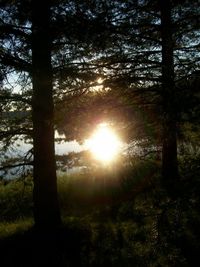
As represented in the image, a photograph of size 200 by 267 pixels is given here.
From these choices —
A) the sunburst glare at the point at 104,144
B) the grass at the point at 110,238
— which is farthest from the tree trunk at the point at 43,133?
the sunburst glare at the point at 104,144

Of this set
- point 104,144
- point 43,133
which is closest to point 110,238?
point 43,133

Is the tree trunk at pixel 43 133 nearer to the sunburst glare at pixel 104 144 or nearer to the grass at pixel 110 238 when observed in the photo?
the grass at pixel 110 238

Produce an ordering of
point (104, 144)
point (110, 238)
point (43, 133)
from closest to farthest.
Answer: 1. point (110, 238)
2. point (43, 133)
3. point (104, 144)

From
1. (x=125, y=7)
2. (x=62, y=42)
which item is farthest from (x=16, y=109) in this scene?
(x=125, y=7)

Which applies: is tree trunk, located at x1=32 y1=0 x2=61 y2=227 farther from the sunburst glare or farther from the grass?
the sunburst glare

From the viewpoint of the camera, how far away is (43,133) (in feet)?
29.1

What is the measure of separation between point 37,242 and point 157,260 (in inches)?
108

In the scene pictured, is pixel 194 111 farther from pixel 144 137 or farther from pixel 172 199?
pixel 144 137

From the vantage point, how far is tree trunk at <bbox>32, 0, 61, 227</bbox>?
8789mm

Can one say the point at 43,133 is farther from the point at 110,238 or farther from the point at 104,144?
the point at 104,144

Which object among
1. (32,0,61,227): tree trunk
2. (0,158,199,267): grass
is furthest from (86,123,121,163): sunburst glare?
(32,0,61,227): tree trunk

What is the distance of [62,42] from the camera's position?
890 cm

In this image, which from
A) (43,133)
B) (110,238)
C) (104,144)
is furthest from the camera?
(104,144)

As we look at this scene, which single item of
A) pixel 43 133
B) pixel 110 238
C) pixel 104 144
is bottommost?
pixel 110 238
